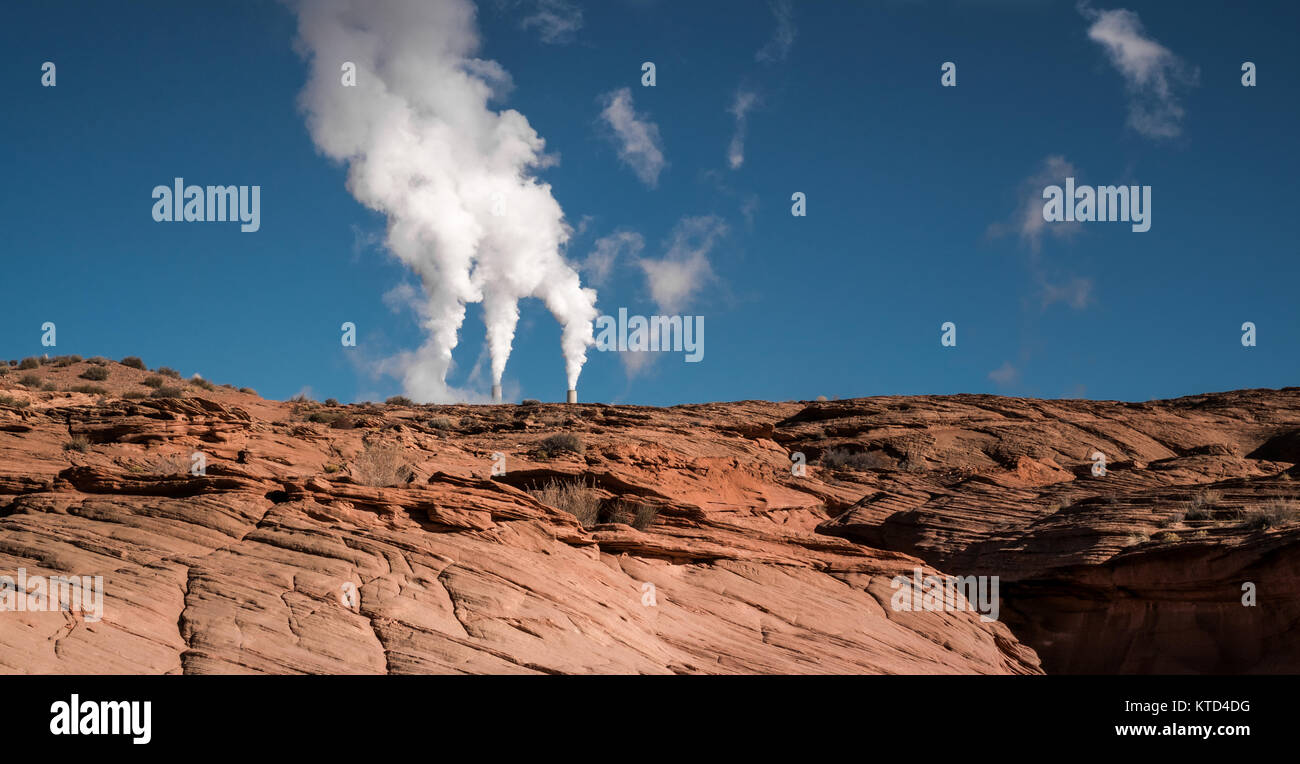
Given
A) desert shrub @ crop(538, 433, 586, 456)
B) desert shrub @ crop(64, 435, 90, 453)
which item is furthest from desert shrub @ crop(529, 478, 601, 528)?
desert shrub @ crop(64, 435, 90, 453)

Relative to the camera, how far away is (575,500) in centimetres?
1514

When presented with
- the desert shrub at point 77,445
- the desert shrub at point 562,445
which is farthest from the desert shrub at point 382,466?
the desert shrub at point 77,445

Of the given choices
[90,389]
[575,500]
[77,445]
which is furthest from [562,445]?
[90,389]

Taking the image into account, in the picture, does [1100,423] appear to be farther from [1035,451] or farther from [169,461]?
[169,461]

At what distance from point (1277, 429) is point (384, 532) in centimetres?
3005

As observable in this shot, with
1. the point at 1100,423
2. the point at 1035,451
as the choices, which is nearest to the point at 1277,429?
the point at 1100,423

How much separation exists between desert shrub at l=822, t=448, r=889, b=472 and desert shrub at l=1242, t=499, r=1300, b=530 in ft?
37.5

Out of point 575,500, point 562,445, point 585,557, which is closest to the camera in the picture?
point 585,557

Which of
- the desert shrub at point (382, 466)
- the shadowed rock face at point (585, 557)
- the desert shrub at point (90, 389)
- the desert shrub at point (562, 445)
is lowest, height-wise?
the shadowed rock face at point (585, 557)

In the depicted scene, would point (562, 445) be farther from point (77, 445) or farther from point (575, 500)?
point (77, 445)

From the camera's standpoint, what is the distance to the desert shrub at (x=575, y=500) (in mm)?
14938

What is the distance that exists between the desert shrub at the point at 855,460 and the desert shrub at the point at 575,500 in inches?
463

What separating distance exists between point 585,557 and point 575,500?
3.44m

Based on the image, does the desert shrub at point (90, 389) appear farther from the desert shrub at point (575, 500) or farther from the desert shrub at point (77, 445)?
the desert shrub at point (575, 500)
